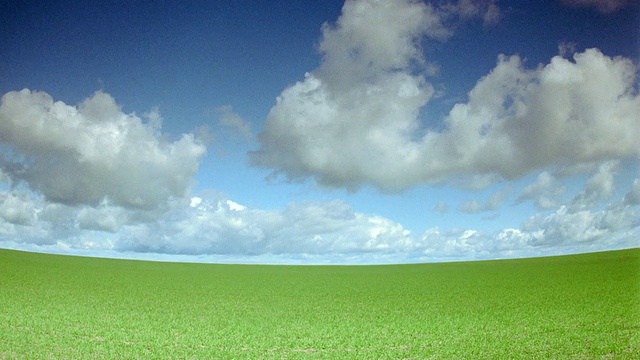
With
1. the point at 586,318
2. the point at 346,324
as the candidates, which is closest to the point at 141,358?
the point at 346,324

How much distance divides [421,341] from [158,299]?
26.3 metres

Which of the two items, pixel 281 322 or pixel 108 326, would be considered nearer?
pixel 108 326

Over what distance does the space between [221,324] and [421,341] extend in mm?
12921

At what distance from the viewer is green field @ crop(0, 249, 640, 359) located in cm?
2008

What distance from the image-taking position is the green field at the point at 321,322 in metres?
20.1

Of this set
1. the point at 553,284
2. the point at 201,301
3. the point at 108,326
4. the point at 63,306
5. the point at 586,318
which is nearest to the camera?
the point at 108,326

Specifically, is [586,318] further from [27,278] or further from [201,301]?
[27,278]

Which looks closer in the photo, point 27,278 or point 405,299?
point 405,299

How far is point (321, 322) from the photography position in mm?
28188

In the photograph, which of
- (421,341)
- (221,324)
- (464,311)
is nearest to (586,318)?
(464,311)

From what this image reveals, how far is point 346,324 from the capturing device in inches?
1077

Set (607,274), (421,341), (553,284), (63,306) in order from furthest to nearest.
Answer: (607,274), (553,284), (63,306), (421,341)

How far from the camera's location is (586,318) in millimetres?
26703

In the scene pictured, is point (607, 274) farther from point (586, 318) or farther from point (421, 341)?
point (421, 341)
